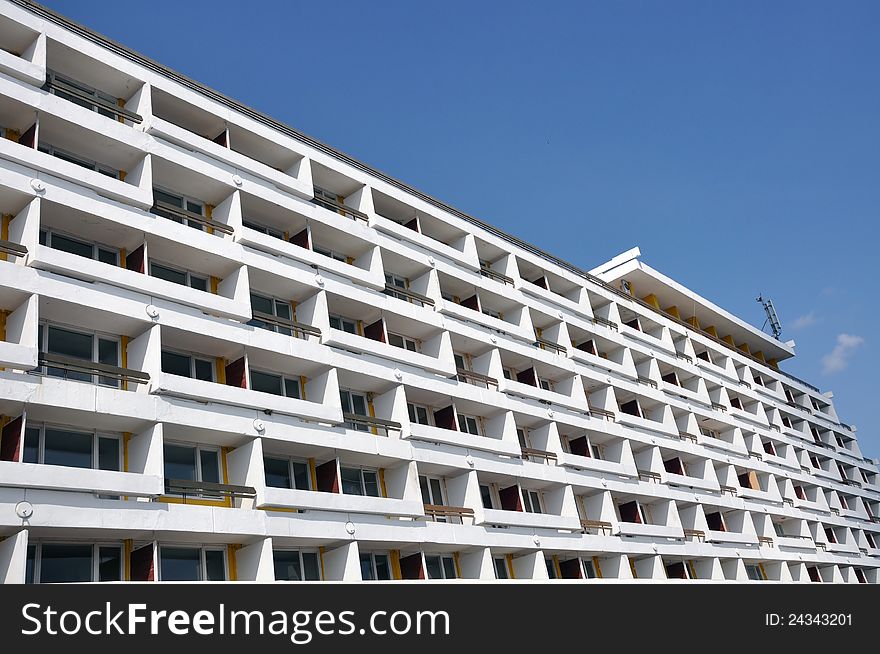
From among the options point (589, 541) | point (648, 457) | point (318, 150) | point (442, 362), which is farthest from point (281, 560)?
point (648, 457)

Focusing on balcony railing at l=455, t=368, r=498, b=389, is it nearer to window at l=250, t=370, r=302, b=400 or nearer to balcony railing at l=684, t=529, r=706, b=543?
window at l=250, t=370, r=302, b=400

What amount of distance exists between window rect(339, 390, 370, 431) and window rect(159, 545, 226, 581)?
818 centimetres

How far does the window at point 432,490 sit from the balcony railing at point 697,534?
1869cm

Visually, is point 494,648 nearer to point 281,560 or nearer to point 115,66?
point 281,560

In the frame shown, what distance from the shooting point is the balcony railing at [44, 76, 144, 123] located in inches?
1104

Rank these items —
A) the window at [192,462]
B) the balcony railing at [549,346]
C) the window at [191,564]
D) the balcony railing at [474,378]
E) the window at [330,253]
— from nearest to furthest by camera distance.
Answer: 1. the window at [191,564]
2. the window at [192,462]
3. the window at [330,253]
4. the balcony railing at [474,378]
5. the balcony railing at [549,346]

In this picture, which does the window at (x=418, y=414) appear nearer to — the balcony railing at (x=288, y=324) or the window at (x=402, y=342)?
the window at (x=402, y=342)

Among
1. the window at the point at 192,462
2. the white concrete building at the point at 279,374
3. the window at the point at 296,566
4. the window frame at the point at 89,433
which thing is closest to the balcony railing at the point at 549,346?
A: the white concrete building at the point at 279,374

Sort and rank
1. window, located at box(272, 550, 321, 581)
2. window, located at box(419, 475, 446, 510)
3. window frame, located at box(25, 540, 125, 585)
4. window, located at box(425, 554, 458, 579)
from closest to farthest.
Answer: window frame, located at box(25, 540, 125, 585)
window, located at box(272, 550, 321, 581)
window, located at box(425, 554, 458, 579)
window, located at box(419, 475, 446, 510)

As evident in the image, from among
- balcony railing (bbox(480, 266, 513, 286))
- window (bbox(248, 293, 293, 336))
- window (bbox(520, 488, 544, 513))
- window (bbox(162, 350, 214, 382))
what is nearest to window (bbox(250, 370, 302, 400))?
window (bbox(162, 350, 214, 382))

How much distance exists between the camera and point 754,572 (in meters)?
52.2

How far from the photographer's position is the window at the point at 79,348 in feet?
84.1

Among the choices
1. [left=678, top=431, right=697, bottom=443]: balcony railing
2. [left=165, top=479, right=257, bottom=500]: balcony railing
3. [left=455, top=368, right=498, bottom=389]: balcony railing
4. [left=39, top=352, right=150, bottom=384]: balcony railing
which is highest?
[left=455, top=368, right=498, bottom=389]: balcony railing

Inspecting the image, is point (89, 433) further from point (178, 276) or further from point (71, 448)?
point (178, 276)
